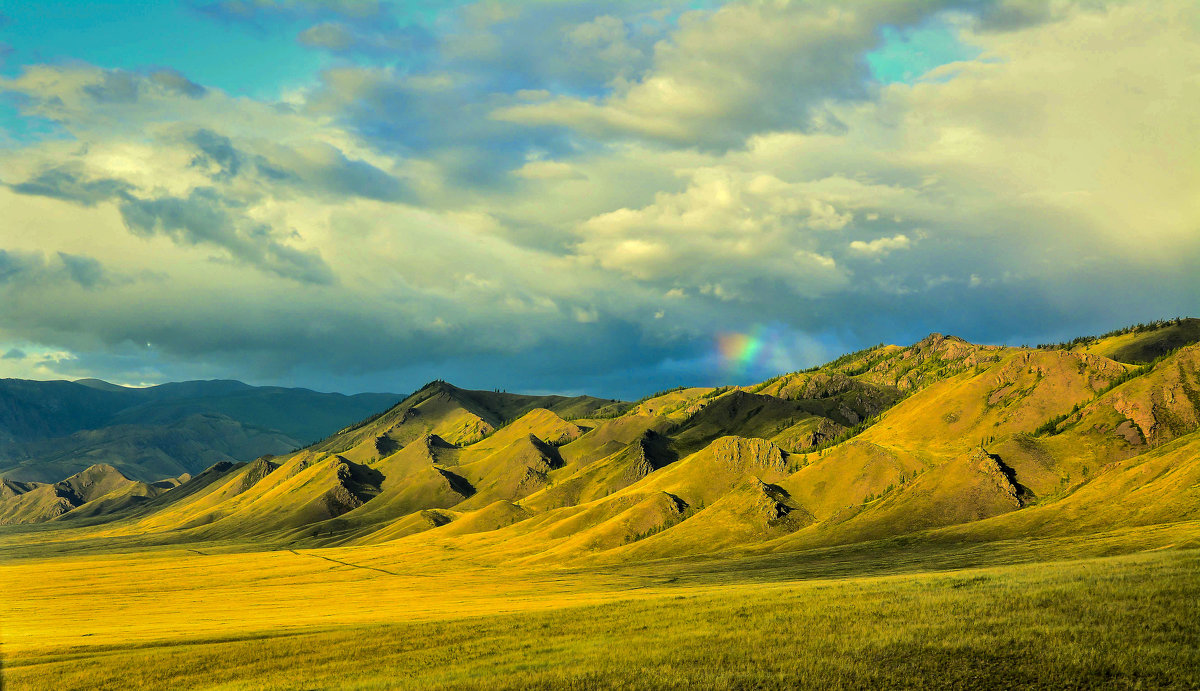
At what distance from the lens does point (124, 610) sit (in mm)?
140125

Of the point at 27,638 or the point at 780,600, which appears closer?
the point at 780,600

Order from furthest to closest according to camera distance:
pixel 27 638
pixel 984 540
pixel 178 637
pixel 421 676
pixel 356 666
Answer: pixel 984 540
pixel 27 638
pixel 178 637
pixel 356 666
pixel 421 676

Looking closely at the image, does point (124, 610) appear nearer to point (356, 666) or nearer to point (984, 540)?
point (356, 666)

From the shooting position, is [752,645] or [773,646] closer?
[773,646]

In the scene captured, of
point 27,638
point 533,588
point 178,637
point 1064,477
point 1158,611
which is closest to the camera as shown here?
point 1158,611

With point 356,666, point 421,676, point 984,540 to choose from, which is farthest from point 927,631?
point 984,540

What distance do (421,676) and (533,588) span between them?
322 ft

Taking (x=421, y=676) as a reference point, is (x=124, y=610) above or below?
below

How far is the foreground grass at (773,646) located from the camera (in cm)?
3300

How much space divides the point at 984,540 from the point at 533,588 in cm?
8985

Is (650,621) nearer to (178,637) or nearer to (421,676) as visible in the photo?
(421,676)

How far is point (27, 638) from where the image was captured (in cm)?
8188

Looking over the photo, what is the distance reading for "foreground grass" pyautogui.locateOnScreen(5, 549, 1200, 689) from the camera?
33.0m

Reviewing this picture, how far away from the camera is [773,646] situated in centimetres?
3962
